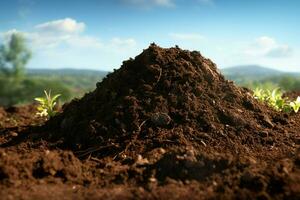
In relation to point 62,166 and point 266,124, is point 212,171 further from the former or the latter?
point 266,124

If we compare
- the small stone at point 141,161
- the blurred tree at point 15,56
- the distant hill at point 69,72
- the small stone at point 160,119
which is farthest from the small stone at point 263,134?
the distant hill at point 69,72

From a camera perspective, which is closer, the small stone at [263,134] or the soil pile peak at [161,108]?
the soil pile peak at [161,108]

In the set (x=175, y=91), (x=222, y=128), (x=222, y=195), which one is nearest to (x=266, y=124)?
(x=222, y=128)

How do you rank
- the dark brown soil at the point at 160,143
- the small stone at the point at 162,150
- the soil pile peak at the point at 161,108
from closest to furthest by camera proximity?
the dark brown soil at the point at 160,143, the small stone at the point at 162,150, the soil pile peak at the point at 161,108

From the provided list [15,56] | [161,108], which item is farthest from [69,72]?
[161,108]

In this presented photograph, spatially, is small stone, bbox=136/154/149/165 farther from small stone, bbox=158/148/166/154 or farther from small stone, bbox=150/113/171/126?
small stone, bbox=150/113/171/126

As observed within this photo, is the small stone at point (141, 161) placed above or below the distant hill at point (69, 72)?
above

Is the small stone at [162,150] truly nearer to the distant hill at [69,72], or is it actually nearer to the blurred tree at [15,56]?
the blurred tree at [15,56]
